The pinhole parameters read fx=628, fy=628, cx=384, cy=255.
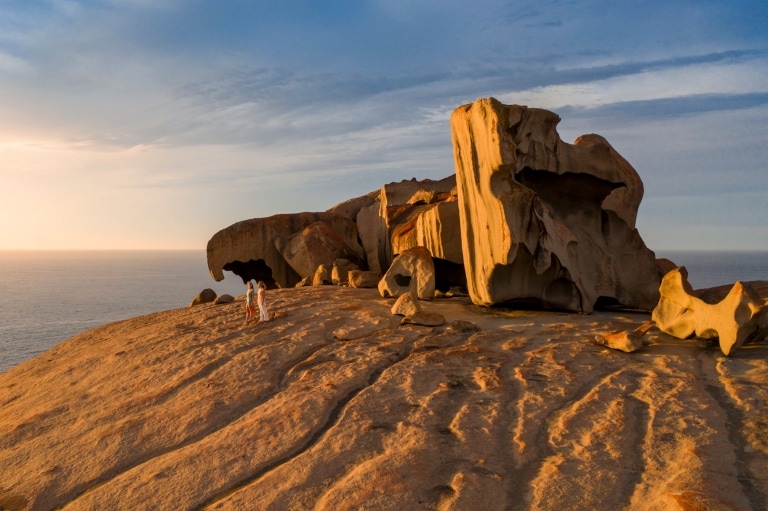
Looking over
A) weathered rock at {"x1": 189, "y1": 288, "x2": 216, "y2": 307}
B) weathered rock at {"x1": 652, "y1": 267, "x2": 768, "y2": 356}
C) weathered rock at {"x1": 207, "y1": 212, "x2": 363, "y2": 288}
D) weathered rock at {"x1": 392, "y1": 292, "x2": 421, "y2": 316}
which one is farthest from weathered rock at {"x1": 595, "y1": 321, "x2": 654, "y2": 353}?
weathered rock at {"x1": 207, "y1": 212, "x2": 363, "y2": 288}

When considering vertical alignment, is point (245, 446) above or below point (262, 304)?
below

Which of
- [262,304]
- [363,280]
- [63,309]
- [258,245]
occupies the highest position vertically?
[258,245]

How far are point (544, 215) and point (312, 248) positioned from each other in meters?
8.41

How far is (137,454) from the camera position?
6.84 meters

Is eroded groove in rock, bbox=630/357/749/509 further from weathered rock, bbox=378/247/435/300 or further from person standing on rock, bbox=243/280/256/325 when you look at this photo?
person standing on rock, bbox=243/280/256/325

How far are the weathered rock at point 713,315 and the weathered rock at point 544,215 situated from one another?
7.52 ft

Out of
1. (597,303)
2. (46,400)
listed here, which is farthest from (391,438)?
(597,303)

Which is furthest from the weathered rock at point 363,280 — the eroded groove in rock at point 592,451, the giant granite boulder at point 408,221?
the eroded groove in rock at point 592,451

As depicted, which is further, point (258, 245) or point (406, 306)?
point (258, 245)

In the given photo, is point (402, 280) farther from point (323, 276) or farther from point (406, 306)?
point (323, 276)

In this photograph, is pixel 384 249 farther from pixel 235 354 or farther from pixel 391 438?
pixel 391 438

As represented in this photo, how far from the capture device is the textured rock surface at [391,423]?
553 cm

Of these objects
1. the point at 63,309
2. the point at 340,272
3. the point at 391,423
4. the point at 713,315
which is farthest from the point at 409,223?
the point at 63,309

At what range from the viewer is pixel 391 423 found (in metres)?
6.78
